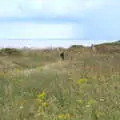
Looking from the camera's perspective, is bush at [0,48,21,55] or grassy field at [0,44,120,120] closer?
grassy field at [0,44,120,120]

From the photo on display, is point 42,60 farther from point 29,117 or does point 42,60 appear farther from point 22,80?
point 29,117

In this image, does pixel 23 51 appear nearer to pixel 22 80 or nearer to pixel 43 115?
pixel 22 80

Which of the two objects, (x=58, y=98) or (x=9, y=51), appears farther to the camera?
(x=9, y=51)

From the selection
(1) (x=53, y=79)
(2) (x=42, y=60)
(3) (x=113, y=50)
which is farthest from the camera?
(3) (x=113, y=50)

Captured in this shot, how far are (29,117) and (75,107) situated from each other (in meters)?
1.10

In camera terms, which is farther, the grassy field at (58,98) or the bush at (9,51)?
the bush at (9,51)

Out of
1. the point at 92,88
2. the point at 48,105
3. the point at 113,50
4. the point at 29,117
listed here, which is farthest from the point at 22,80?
the point at 113,50

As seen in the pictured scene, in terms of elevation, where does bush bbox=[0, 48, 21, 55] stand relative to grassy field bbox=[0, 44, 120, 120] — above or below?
above

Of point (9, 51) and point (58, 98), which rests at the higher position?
point (9, 51)

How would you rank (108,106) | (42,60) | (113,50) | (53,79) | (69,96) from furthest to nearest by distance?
(113,50)
(42,60)
(53,79)
(69,96)
(108,106)

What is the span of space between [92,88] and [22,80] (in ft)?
7.43

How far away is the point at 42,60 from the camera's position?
24312mm

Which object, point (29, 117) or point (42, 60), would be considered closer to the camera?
point (29, 117)

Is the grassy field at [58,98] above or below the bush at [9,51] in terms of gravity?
below
